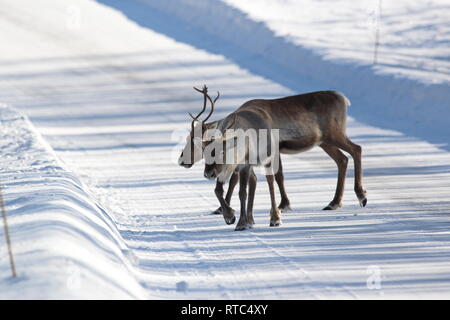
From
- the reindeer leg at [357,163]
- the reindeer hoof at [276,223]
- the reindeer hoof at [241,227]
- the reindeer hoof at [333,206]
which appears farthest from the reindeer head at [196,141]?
the reindeer leg at [357,163]

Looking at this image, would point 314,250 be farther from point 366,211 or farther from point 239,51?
point 239,51

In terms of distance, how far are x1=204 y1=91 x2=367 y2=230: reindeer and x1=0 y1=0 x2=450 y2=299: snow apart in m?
0.31

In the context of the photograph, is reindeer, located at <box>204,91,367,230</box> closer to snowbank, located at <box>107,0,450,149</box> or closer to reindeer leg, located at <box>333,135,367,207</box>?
reindeer leg, located at <box>333,135,367,207</box>

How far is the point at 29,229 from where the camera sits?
7285 millimetres

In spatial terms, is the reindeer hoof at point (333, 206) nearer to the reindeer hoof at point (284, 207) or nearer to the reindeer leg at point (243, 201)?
the reindeer hoof at point (284, 207)

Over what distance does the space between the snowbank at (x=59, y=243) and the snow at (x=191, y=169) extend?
0.02 m

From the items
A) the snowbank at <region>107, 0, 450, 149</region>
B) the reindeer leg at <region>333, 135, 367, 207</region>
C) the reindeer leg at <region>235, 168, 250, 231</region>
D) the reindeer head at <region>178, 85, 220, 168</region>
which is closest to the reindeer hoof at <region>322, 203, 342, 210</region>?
the reindeer leg at <region>333, 135, 367, 207</region>

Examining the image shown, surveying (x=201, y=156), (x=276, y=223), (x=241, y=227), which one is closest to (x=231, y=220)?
(x=241, y=227)

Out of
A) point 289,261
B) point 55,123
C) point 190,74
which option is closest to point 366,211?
point 289,261

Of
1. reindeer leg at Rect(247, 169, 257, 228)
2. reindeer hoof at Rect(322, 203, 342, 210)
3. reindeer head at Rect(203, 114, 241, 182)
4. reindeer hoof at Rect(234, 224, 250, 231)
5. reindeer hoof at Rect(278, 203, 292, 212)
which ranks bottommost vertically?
reindeer hoof at Rect(278, 203, 292, 212)

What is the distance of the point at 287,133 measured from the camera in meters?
9.88

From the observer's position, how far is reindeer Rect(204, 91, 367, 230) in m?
9.23

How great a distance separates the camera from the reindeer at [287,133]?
30.3 feet

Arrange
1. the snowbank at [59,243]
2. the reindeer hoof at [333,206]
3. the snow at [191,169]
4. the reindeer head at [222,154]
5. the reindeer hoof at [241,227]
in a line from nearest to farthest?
the snowbank at [59,243], the snow at [191,169], the reindeer head at [222,154], the reindeer hoof at [241,227], the reindeer hoof at [333,206]
